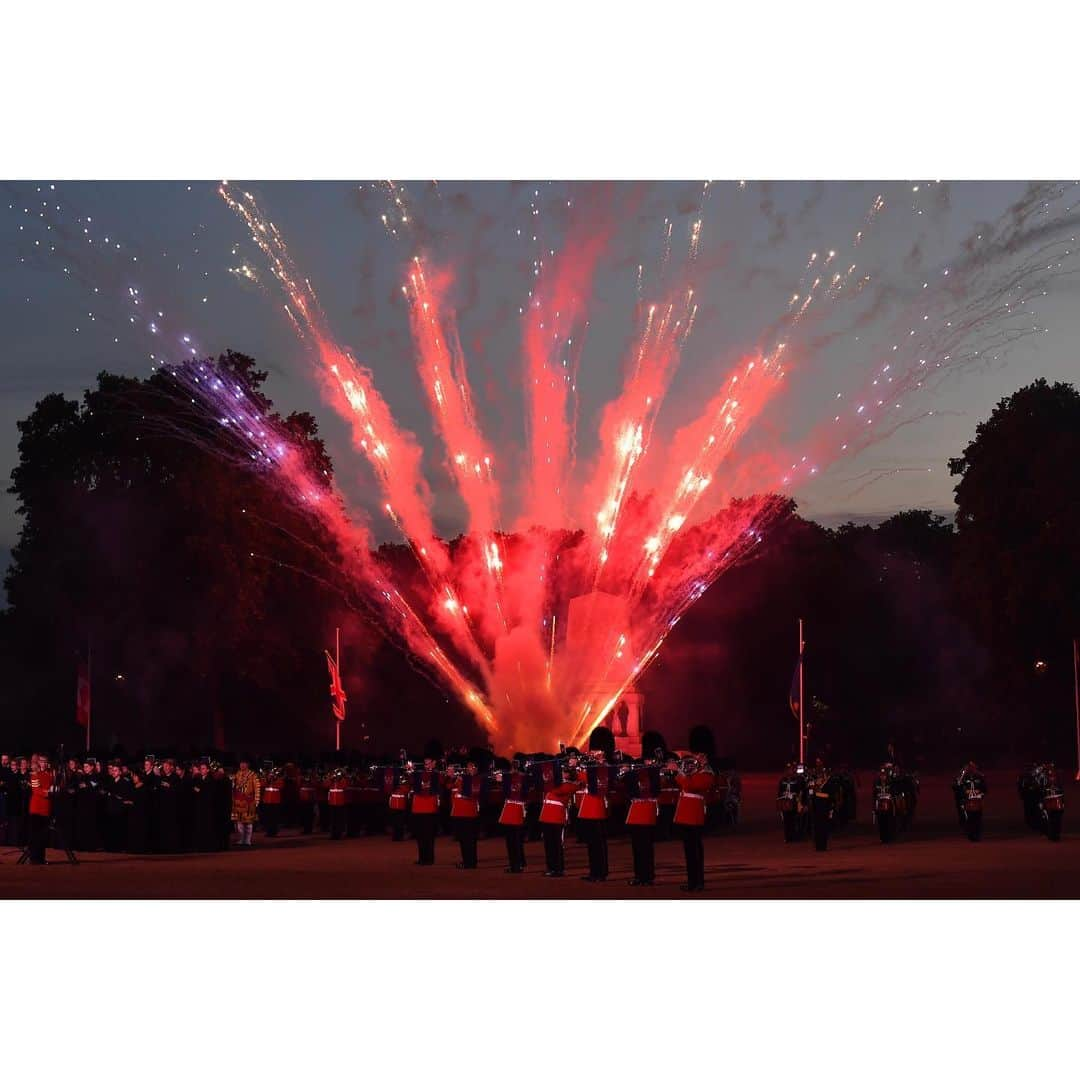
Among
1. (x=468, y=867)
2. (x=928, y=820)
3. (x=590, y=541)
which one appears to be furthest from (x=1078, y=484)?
(x=468, y=867)

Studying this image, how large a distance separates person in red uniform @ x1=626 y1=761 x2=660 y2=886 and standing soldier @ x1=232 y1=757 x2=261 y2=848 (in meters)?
9.74

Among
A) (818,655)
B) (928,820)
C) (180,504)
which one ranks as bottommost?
(928,820)

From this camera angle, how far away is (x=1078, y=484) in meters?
54.8

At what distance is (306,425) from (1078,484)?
2520 centimetres

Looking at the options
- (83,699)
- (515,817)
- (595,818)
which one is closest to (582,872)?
(515,817)

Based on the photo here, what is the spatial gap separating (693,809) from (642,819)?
3.71ft

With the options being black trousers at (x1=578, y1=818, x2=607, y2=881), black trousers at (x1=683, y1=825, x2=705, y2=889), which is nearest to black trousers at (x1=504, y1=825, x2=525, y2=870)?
black trousers at (x1=578, y1=818, x2=607, y2=881)

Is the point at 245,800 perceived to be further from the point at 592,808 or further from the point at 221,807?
the point at 592,808

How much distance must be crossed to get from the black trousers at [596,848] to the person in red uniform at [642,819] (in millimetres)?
422

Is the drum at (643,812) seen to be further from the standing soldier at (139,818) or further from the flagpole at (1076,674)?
the flagpole at (1076,674)

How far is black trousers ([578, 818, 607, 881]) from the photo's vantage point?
20.8 m

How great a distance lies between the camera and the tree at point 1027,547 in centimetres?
5425

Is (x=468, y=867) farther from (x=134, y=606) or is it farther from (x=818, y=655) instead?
(x=818, y=655)

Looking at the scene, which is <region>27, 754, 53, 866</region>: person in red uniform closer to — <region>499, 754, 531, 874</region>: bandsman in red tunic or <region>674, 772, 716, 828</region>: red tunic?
<region>499, 754, 531, 874</region>: bandsman in red tunic
